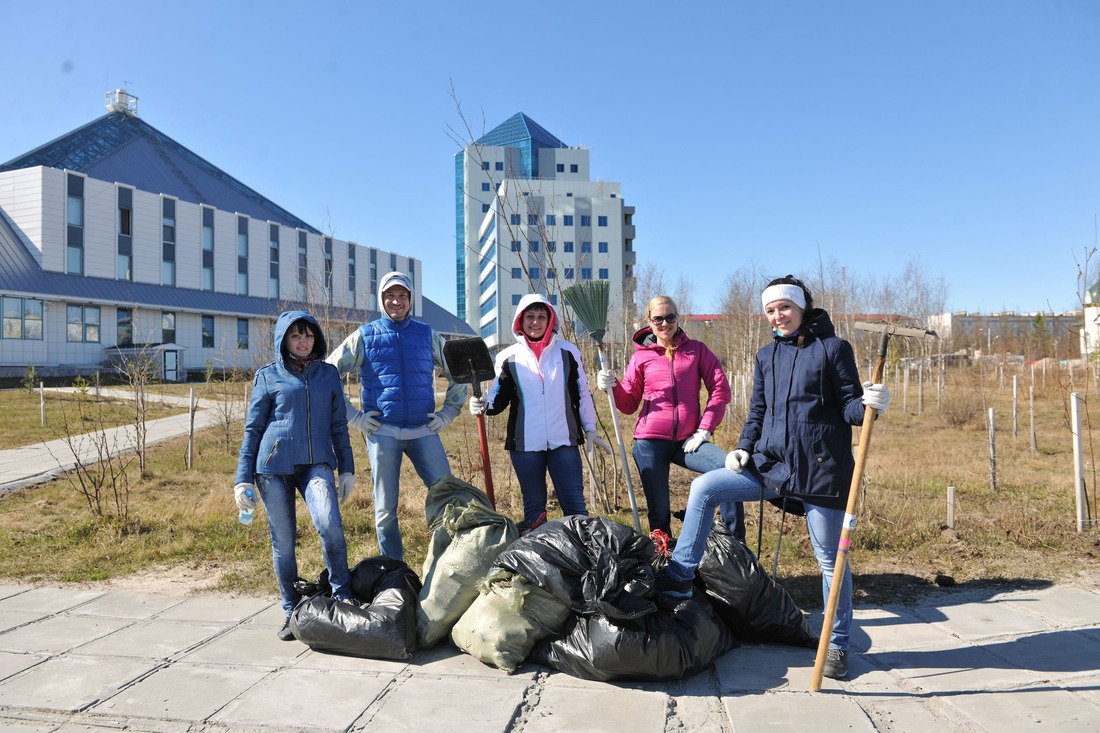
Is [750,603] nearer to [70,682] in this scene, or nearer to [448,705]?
[448,705]

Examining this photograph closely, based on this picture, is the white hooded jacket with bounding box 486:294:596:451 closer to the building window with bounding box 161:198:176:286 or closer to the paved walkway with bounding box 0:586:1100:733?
the paved walkway with bounding box 0:586:1100:733

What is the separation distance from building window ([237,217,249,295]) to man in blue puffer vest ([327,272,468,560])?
40055 mm

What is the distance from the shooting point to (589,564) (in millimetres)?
3500

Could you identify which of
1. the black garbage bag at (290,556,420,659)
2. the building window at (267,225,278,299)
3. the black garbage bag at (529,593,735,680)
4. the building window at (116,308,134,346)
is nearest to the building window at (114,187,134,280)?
the building window at (116,308,134,346)

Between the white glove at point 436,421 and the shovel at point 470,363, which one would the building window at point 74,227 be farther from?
the white glove at point 436,421

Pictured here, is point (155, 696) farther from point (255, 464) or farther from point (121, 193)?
point (121, 193)

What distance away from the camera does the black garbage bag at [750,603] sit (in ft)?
11.9

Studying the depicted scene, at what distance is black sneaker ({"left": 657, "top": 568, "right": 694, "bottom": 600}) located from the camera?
349cm

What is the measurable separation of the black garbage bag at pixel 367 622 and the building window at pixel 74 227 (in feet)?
115

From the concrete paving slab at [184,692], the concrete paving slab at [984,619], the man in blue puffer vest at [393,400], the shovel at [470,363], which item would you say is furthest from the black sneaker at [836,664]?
the concrete paving slab at [184,692]

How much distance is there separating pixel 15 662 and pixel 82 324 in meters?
33.7

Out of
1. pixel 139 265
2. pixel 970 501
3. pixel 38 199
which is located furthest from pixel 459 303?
pixel 970 501

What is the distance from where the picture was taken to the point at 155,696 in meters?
3.14

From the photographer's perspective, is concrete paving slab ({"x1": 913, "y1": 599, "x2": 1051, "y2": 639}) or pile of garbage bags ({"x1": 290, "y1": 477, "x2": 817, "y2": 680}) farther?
concrete paving slab ({"x1": 913, "y1": 599, "x2": 1051, "y2": 639})
